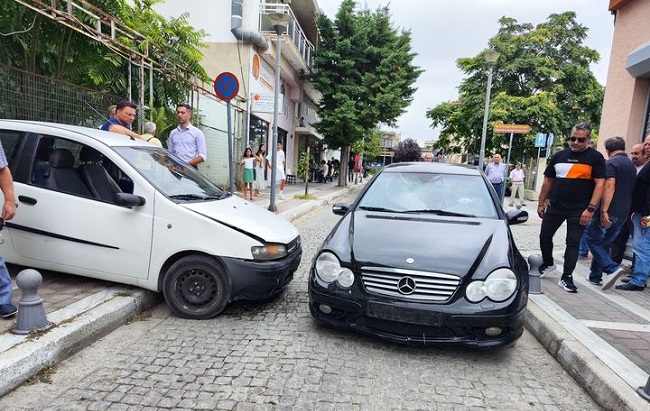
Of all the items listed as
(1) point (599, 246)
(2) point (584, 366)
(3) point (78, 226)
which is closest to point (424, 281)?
(2) point (584, 366)

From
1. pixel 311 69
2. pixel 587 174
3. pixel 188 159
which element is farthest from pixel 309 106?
pixel 587 174

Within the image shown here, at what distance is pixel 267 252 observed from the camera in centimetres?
368

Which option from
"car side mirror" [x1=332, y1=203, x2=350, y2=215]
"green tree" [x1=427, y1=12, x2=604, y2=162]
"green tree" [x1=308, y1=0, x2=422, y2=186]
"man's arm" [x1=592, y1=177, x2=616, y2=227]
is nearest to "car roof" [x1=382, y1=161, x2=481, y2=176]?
"car side mirror" [x1=332, y1=203, x2=350, y2=215]

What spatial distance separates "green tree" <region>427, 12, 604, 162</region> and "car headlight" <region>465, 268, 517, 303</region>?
70.7ft

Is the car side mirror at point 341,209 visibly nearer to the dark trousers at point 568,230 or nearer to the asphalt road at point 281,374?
the asphalt road at point 281,374

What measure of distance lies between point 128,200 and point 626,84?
9480mm

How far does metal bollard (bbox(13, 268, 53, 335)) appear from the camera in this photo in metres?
2.82

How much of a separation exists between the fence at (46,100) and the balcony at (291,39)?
653 centimetres

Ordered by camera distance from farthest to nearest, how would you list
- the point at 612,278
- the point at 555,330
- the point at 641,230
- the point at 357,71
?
1. the point at 357,71
2. the point at 641,230
3. the point at 612,278
4. the point at 555,330

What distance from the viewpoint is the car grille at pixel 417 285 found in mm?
2992

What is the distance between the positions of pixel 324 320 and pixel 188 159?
4147 mm

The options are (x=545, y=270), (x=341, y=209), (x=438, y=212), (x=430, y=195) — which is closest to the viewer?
(x=438, y=212)

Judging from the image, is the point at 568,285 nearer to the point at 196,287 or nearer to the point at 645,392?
the point at 645,392

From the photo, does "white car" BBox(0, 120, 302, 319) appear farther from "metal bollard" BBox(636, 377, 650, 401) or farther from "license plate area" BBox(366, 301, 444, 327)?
"metal bollard" BBox(636, 377, 650, 401)
